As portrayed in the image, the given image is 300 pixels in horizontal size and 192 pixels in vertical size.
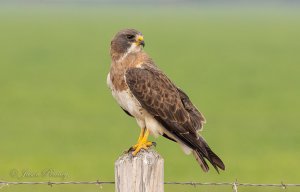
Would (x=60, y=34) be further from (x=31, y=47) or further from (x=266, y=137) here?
(x=266, y=137)

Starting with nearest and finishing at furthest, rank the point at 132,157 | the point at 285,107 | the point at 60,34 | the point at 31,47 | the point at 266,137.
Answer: the point at 132,157 < the point at 266,137 < the point at 285,107 < the point at 31,47 < the point at 60,34

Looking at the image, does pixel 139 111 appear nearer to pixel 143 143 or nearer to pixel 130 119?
pixel 143 143

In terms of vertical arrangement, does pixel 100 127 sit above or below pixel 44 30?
below

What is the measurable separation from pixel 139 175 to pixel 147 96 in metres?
2.00

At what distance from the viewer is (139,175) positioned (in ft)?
22.8

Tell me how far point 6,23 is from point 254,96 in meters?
53.5

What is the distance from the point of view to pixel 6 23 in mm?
80438

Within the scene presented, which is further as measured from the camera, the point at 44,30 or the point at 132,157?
the point at 44,30

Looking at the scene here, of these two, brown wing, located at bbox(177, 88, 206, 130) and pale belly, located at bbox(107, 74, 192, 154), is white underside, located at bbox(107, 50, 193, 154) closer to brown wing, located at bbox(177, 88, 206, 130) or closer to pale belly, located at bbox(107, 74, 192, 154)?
pale belly, located at bbox(107, 74, 192, 154)

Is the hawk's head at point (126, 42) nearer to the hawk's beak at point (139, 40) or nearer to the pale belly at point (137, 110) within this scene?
the hawk's beak at point (139, 40)

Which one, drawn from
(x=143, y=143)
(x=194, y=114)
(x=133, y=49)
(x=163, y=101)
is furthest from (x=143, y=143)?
(x=133, y=49)

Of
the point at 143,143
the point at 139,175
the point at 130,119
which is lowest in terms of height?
the point at 139,175

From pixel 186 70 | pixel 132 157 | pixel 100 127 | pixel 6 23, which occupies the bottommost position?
pixel 132 157

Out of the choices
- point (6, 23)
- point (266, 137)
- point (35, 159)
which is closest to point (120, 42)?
point (35, 159)
